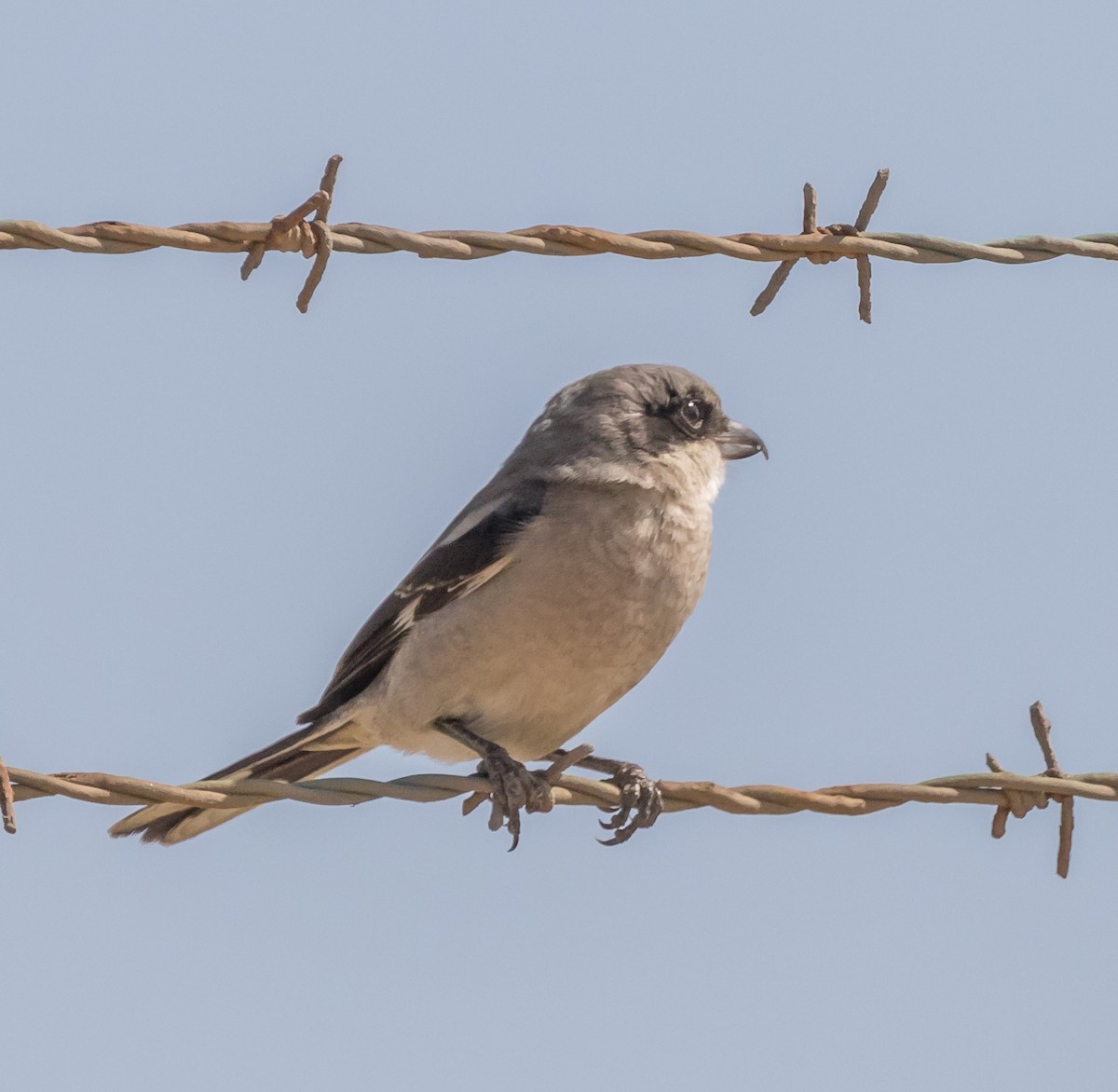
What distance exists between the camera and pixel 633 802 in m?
5.40

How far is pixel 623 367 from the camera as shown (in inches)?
250

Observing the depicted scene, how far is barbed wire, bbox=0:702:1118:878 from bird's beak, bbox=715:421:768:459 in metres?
2.01

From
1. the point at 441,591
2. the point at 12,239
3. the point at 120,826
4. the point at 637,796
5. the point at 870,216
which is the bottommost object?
the point at 120,826

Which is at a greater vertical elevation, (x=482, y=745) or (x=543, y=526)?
(x=543, y=526)

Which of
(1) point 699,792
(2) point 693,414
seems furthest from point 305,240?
(2) point 693,414

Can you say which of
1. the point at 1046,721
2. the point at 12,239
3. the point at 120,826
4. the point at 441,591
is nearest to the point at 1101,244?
the point at 1046,721

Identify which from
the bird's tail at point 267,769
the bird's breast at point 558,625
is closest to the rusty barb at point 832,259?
the bird's breast at point 558,625

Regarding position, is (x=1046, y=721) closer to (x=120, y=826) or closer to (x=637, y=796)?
(x=637, y=796)

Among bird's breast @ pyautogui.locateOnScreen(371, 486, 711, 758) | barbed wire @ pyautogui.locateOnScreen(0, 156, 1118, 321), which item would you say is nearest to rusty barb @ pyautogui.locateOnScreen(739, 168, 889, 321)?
barbed wire @ pyautogui.locateOnScreen(0, 156, 1118, 321)

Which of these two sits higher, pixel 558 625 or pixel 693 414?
pixel 693 414

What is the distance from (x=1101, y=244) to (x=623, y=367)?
6.47 feet

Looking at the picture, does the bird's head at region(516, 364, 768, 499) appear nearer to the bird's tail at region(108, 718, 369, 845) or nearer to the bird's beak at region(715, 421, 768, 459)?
the bird's beak at region(715, 421, 768, 459)

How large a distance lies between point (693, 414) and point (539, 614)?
1.18m

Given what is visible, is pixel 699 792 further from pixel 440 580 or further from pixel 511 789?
pixel 440 580
